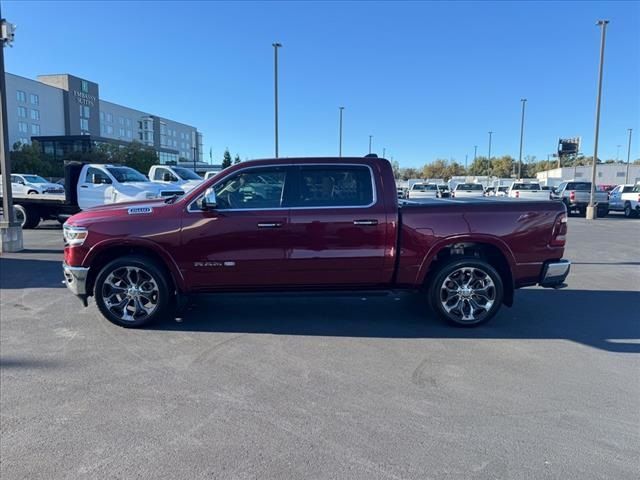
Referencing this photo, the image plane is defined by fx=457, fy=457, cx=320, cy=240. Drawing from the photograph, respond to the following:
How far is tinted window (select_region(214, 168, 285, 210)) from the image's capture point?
207 inches

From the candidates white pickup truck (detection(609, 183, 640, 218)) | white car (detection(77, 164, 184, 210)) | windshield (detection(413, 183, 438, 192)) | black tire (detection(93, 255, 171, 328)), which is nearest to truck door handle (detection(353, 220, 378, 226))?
black tire (detection(93, 255, 171, 328))

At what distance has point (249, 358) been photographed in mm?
4457

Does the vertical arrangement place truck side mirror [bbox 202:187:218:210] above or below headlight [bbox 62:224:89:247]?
above

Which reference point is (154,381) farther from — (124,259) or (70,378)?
(124,259)

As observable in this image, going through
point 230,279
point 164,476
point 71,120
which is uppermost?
point 71,120

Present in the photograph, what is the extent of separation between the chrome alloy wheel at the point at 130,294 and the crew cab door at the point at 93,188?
33.4 feet

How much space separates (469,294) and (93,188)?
42.6 feet

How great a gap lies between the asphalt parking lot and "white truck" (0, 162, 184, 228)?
28.7 ft

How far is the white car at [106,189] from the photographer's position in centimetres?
1441

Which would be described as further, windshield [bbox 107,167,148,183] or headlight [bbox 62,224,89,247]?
windshield [bbox 107,167,148,183]

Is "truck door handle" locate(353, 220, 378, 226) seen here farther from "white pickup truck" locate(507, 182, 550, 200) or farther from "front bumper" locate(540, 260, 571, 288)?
"white pickup truck" locate(507, 182, 550, 200)

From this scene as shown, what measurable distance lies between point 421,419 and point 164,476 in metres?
1.78

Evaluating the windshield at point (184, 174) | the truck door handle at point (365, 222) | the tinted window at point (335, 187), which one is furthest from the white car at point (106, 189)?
the truck door handle at point (365, 222)

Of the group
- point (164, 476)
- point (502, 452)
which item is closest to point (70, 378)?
point (164, 476)
